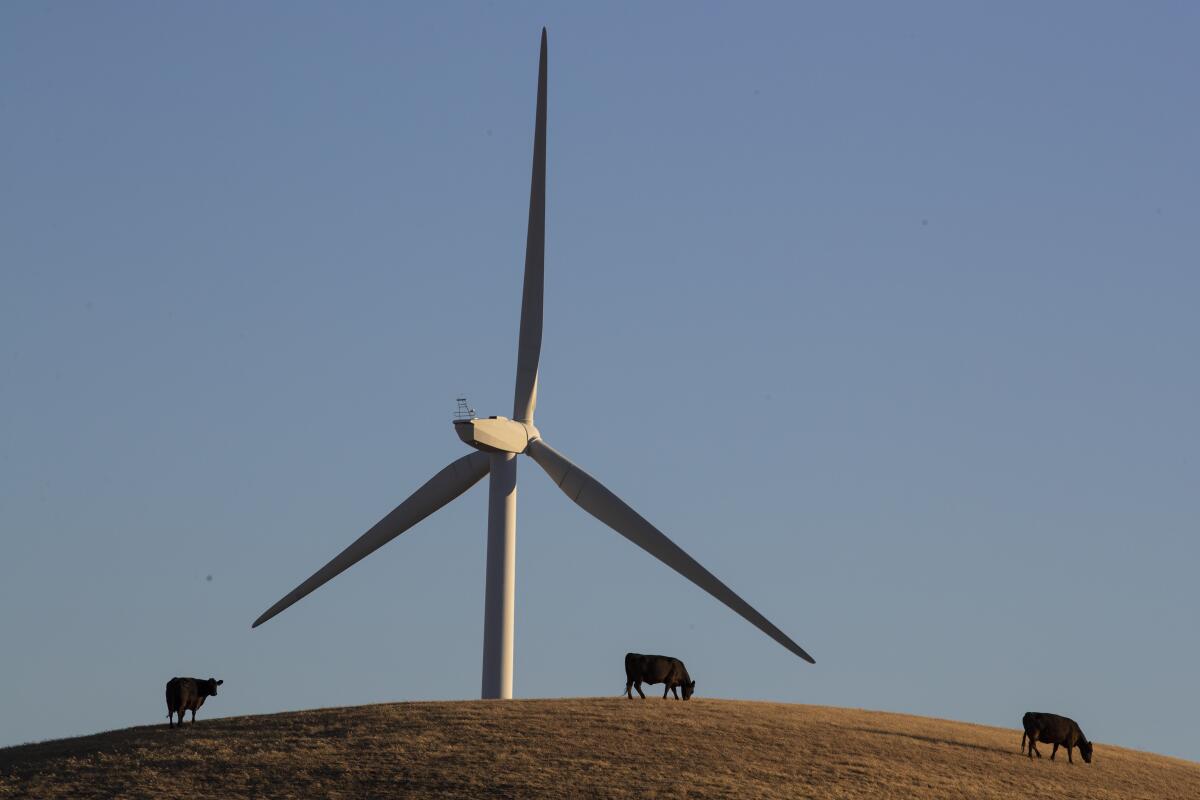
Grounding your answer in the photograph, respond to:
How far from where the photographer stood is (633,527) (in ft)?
230

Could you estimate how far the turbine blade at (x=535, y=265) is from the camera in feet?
249

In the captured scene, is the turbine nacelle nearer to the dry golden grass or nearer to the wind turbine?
the wind turbine

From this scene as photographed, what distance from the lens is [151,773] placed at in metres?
52.5

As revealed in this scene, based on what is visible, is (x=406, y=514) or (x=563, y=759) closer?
(x=563, y=759)

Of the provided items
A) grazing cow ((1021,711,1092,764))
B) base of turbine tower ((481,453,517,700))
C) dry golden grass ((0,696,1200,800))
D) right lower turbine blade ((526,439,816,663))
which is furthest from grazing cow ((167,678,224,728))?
grazing cow ((1021,711,1092,764))

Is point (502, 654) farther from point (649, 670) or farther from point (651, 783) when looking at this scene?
point (651, 783)

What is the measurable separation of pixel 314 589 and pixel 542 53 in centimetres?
2277

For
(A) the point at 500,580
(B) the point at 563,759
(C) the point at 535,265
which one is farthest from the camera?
(C) the point at 535,265

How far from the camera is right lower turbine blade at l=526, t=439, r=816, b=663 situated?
6669cm

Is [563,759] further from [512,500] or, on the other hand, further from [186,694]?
[512,500]

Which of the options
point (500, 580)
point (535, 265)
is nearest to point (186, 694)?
point (500, 580)

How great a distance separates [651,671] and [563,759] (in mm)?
10292

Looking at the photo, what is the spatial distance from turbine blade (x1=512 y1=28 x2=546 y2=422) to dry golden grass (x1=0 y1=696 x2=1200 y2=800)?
673 inches

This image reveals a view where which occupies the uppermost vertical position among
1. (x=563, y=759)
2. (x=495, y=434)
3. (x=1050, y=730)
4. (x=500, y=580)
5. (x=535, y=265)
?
(x=535, y=265)
